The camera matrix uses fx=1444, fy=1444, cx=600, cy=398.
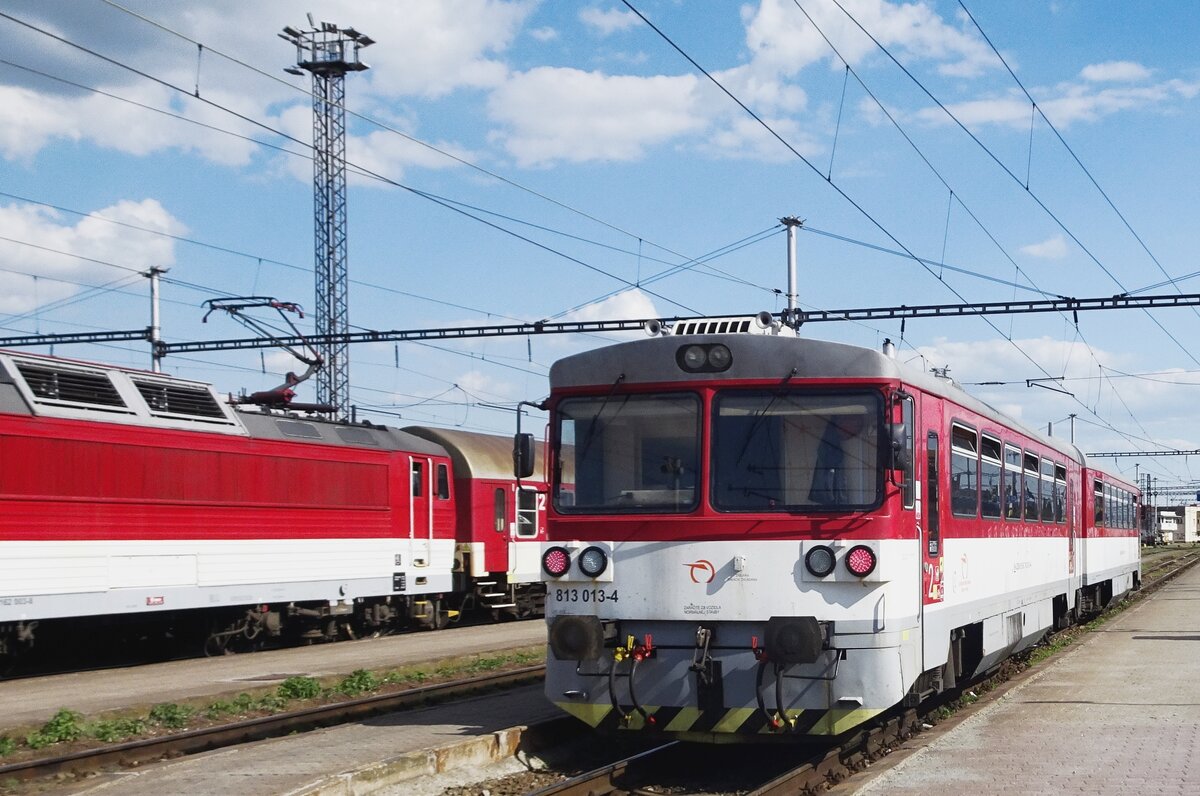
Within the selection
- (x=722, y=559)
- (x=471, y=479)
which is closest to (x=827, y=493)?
(x=722, y=559)

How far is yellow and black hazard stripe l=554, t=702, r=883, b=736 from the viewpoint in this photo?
9.67m

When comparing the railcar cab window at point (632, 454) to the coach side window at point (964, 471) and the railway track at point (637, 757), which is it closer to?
the railway track at point (637, 757)

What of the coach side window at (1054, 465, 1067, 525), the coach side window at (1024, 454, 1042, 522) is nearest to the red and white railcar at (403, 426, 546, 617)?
the coach side window at (1054, 465, 1067, 525)

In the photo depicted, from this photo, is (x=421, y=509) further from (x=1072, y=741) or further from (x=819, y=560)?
(x=819, y=560)

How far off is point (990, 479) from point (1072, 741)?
304 cm

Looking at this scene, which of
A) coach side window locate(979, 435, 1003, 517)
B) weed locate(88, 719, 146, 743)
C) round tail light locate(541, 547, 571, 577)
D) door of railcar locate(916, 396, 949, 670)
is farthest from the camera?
coach side window locate(979, 435, 1003, 517)

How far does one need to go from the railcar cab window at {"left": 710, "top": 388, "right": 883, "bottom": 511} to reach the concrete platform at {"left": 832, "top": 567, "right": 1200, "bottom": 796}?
1.90 metres

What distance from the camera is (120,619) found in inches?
703

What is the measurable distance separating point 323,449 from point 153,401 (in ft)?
11.1

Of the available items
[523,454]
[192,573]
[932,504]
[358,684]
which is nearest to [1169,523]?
[192,573]

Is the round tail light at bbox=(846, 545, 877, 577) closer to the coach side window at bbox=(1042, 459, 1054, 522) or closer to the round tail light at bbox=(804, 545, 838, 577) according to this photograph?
the round tail light at bbox=(804, 545, 838, 577)

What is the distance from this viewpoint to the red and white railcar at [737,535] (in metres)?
9.69

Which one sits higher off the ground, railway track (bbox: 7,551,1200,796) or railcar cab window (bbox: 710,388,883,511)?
railcar cab window (bbox: 710,388,883,511)

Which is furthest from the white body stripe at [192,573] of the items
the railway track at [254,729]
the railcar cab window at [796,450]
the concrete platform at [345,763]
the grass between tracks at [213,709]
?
the railcar cab window at [796,450]
